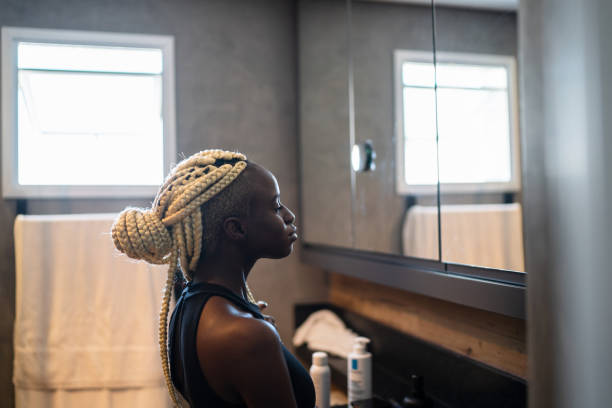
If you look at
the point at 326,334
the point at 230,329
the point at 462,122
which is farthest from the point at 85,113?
the point at 230,329

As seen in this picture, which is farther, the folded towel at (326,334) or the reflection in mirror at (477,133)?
the folded towel at (326,334)

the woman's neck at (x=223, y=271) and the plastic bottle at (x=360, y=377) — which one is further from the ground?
the woman's neck at (x=223, y=271)

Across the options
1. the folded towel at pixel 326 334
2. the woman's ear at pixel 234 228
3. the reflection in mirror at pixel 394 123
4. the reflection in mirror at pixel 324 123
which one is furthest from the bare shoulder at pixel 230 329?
the folded towel at pixel 326 334

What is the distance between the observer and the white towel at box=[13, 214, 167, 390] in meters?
1.79

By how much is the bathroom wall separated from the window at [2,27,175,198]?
52 millimetres

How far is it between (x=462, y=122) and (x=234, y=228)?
0.64m

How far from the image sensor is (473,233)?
3.68ft

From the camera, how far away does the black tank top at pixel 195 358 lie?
2.45ft

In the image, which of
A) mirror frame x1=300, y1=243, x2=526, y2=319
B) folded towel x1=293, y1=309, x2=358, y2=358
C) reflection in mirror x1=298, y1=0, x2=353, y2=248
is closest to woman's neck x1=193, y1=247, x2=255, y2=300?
mirror frame x1=300, y1=243, x2=526, y2=319

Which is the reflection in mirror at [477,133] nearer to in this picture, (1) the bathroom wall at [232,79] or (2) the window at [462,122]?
(2) the window at [462,122]

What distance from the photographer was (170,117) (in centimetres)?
208

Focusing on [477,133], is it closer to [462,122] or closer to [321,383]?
[462,122]

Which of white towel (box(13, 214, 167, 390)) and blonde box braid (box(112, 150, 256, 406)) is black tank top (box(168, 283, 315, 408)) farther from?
white towel (box(13, 214, 167, 390))

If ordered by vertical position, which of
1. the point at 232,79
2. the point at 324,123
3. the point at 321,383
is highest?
the point at 232,79
